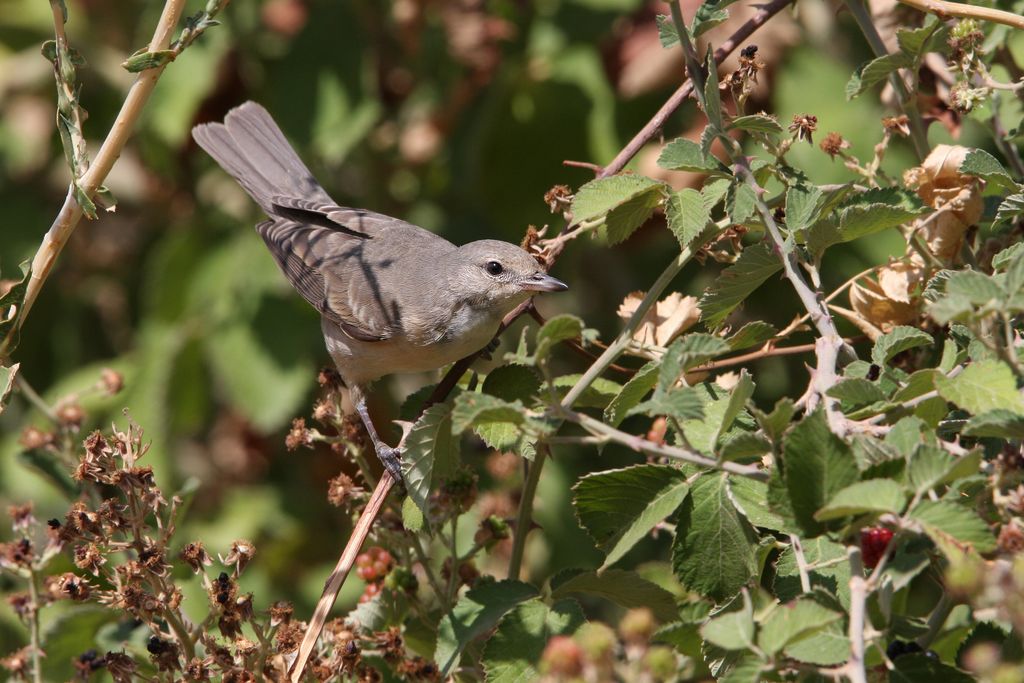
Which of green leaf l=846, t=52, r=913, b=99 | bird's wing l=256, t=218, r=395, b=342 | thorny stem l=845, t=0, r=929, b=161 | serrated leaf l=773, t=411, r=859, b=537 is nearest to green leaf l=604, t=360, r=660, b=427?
serrated leaf l=773, t=411, r=859, b=537

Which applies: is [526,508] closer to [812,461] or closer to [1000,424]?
[812,461]

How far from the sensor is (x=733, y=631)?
1.55 meters

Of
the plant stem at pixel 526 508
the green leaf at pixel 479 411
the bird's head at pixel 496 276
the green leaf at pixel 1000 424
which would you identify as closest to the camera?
the green leaf at pixel 1000 424

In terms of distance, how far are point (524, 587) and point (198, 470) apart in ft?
15.1

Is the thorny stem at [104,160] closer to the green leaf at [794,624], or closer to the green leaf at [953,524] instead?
the green leaf at [794,624]

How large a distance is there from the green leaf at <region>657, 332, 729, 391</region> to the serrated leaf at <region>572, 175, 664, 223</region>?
20.0 inches

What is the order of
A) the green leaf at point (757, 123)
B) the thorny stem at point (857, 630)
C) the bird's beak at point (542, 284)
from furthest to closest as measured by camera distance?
1. the bird's beak at point (542, 284)
2. the green leaf at point (757, 123)
3. the thorny stem at point (857, 630)

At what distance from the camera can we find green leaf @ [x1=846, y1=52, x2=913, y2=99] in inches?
90.5

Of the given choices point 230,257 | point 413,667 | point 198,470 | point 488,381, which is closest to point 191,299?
point 230,257

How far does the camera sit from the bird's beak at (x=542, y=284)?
11.2 feet

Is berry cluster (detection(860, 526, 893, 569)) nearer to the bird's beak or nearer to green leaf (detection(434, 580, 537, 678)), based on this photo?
green leaf (detection(434, 580, 537, 678))

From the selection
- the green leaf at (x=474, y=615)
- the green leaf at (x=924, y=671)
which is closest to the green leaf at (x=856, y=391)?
the green leaf at (x=924, y=671)

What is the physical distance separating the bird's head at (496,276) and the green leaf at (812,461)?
5.92 feet

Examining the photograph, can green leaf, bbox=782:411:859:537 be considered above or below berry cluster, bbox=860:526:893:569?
above
